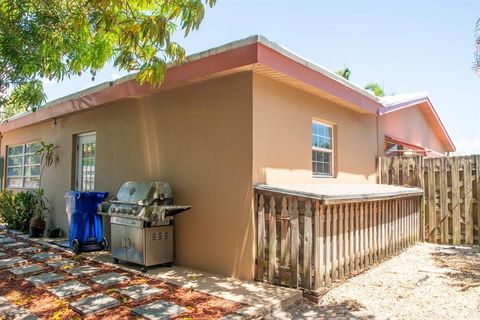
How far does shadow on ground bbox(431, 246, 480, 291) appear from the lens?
20.0 ft

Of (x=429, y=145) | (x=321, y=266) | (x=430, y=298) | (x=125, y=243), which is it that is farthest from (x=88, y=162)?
(x=429, y=145)

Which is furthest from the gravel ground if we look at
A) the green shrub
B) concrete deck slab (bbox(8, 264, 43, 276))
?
the green shrub

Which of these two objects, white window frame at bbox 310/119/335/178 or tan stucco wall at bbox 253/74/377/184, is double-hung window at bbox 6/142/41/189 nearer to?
tan stucco wall at bbox 253/74/377/184

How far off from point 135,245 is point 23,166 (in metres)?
9.30

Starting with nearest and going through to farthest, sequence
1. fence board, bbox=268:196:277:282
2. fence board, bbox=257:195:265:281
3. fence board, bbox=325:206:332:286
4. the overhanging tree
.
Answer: the overhanging tree, fence board, bbox=325:206:332:286, fence board, bbox=268:196:277:282, fence board, bbox=257:195:265:281

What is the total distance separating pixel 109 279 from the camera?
5.88 m

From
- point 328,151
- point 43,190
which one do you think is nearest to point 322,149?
point 328,151

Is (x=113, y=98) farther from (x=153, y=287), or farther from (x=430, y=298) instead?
(x=430, y=298)

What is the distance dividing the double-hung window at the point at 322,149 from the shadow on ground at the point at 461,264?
3036 mm

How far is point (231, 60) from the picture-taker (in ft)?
18.8

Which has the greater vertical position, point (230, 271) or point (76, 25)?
point (76, 25)

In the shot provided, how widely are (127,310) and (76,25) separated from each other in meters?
3.58

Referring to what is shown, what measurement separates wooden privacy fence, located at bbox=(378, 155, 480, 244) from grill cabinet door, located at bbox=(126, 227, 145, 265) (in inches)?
295

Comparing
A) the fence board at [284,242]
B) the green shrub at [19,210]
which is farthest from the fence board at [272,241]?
the green shrub at [19,210]
